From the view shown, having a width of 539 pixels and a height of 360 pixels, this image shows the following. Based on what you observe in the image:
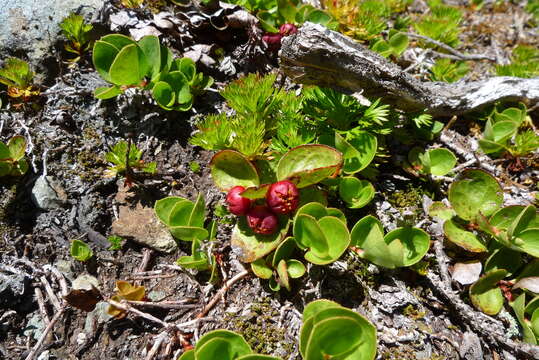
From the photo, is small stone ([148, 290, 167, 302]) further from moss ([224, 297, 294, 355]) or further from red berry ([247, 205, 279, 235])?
red berry ([247, 205, 279, 235])

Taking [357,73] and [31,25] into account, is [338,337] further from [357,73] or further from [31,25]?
[31,25]

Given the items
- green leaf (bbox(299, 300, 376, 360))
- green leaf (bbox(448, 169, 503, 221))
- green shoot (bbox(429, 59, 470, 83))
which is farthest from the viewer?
green shoot (bbox(429, 59, 470, 83))

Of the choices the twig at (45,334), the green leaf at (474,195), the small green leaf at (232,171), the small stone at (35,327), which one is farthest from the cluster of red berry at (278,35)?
the small stone at (35,327)

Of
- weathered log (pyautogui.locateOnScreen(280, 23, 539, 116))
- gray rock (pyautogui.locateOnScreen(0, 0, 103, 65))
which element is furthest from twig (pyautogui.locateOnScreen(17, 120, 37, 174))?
weathered log (pyautogui.locateOnScreen(280, 23, 539, 116))

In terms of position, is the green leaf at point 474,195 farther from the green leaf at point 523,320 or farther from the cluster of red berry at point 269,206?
the cluster of red berry at point 269,206

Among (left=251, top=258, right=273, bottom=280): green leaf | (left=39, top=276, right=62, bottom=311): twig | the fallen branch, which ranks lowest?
(left=39, top=276, right=62, bottom=311): twig

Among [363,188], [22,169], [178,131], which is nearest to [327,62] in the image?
[363,188]
